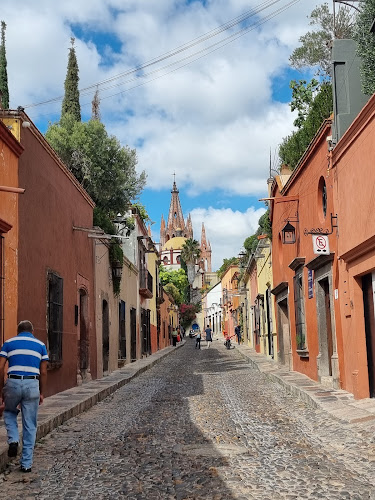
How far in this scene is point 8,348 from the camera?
245 inches

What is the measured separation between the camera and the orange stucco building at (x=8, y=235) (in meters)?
9.41

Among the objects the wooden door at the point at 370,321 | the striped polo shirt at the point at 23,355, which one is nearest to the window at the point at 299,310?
the wooden door at the point at 370,321

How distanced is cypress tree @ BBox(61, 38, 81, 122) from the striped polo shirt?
21057 mm

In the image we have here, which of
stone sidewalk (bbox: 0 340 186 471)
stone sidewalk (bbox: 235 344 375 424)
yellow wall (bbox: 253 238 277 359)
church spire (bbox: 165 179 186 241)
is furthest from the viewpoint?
church spire (bbox: 165 179 186 241)

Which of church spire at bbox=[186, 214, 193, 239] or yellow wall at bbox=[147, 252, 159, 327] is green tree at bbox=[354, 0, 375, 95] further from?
church spire at bbox=[186, 214, 193, 239]

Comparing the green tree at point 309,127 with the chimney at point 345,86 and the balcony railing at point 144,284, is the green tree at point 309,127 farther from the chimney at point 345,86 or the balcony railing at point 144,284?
the balcony railing at point 144,284

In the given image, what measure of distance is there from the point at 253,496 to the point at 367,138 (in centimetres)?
645

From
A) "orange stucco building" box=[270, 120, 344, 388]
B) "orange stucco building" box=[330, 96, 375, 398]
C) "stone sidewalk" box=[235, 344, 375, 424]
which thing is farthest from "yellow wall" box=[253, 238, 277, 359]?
"orange stucco building" box=[330, 96, 375, 398]

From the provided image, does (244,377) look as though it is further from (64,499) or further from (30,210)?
(64,499)

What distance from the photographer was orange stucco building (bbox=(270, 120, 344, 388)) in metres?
11.8

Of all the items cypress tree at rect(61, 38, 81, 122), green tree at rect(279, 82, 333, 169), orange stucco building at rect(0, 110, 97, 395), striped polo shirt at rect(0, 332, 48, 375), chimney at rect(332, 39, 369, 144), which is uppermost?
cypress tree at rect(61, 38, 81, 122)

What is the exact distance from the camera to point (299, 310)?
15703 mm

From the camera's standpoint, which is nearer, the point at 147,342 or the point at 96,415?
the point at 96,415

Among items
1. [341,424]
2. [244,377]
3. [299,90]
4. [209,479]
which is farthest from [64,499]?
[299,90]
